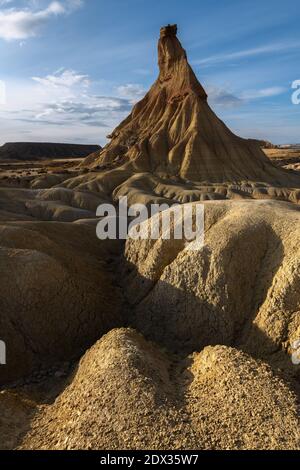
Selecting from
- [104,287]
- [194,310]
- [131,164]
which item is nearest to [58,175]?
[131,164]

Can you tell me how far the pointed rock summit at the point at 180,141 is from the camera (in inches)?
2082

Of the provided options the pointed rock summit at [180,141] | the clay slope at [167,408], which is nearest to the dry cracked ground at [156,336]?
the clay slope at [167,408]

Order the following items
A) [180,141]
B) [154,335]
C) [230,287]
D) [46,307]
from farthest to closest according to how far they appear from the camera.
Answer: [180,141], [154,335], [46,307], [230,287]

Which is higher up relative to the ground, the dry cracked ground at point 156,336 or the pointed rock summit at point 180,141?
the pointed rock summit at point 180,141

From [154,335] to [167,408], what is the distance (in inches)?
227

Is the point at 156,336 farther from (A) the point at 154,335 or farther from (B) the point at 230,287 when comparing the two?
(B) the point at 230,287

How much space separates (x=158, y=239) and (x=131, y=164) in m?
39.2

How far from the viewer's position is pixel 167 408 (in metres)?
8.70

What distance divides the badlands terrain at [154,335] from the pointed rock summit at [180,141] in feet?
106

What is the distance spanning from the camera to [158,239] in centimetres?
1656

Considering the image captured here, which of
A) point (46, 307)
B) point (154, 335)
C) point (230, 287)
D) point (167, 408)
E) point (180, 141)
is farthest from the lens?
point (180, 141)

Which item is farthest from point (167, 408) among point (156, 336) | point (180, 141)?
point (180, 141)

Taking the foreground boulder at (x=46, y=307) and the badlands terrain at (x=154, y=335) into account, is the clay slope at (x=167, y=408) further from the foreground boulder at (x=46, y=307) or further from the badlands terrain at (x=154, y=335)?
the foreground boulder at (x=46, y=307)

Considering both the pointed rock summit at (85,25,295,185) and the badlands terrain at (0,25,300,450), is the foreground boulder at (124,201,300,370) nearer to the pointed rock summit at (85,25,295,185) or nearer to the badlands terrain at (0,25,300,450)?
the badlands terrain at (0,25,300,450)
